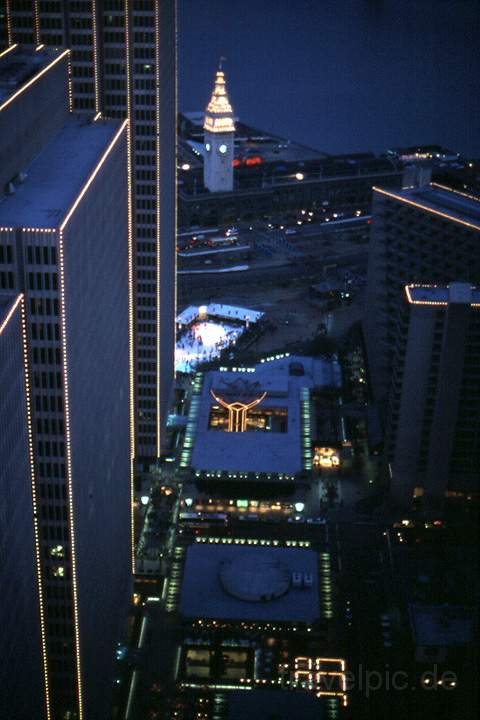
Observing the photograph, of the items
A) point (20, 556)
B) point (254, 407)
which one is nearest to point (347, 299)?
point (254, 407)

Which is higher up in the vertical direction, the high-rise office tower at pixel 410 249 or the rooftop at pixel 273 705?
the high-rise office tower at pixel 410 249

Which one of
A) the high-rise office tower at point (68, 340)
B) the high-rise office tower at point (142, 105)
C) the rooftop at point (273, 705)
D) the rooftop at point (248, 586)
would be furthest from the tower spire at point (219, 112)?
the rooftop at point (273, 705)

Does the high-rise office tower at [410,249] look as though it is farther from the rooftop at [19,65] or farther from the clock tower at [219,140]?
the clock tower at [219,140]

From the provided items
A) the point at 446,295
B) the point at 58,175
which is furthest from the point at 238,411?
the point at 58,175

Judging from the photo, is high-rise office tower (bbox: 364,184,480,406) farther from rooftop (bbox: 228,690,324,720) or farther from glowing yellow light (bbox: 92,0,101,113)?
rooftop (bbox: 228,690,324,720)

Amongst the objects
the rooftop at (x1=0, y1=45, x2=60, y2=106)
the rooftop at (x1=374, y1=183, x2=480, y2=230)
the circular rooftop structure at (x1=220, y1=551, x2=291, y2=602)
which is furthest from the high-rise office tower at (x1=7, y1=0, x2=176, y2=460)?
the rooftop at (x1=374, y1=183, x2=480, y2=230)
